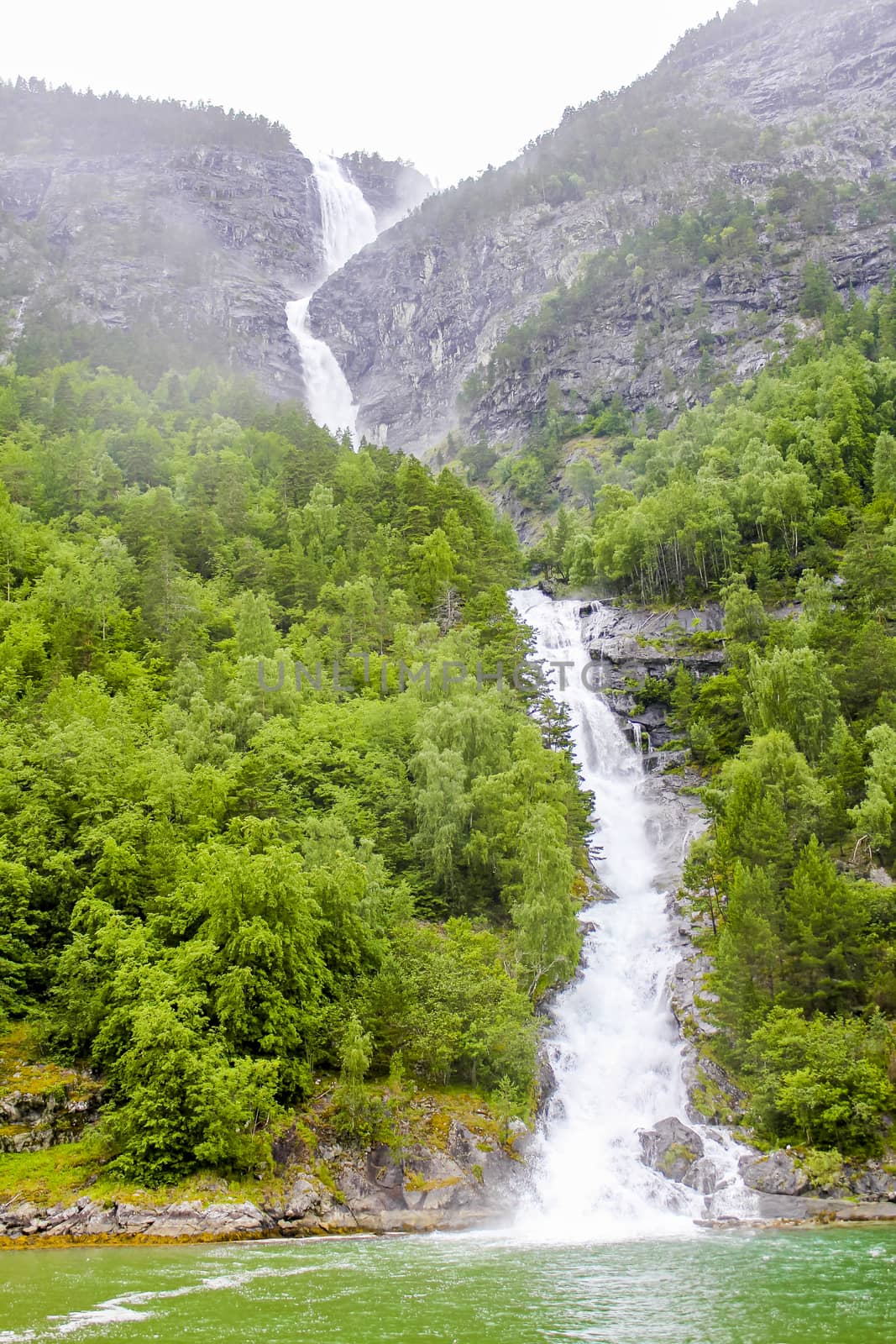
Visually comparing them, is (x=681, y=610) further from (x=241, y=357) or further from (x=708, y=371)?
(x=241, y=357)

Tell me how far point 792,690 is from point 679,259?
129 metres

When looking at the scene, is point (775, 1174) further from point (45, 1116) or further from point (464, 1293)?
point (45, 1116)

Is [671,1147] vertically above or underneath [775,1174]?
above

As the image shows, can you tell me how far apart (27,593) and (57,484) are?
22263 mm

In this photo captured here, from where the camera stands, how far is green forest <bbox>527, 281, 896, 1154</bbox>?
122 feet

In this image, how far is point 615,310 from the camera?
165 metres

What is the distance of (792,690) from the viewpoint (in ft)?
185

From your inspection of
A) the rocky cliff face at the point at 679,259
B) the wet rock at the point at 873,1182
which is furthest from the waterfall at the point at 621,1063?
the rocky cliff face at the point at 679,259

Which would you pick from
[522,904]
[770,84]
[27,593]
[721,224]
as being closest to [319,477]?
[27,593]

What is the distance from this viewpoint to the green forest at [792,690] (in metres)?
37.2

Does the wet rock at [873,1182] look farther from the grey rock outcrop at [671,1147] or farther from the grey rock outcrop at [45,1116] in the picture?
the grey rock outcrop at [45,1116]

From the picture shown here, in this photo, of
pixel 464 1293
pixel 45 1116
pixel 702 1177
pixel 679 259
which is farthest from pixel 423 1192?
pixel 679 259

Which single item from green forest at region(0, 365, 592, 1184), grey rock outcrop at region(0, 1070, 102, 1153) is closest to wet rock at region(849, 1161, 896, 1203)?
green forest at region(0, 365, 592, 1184)

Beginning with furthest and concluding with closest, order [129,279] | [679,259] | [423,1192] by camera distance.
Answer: [129,279] < [679,259] < [423,1192]
